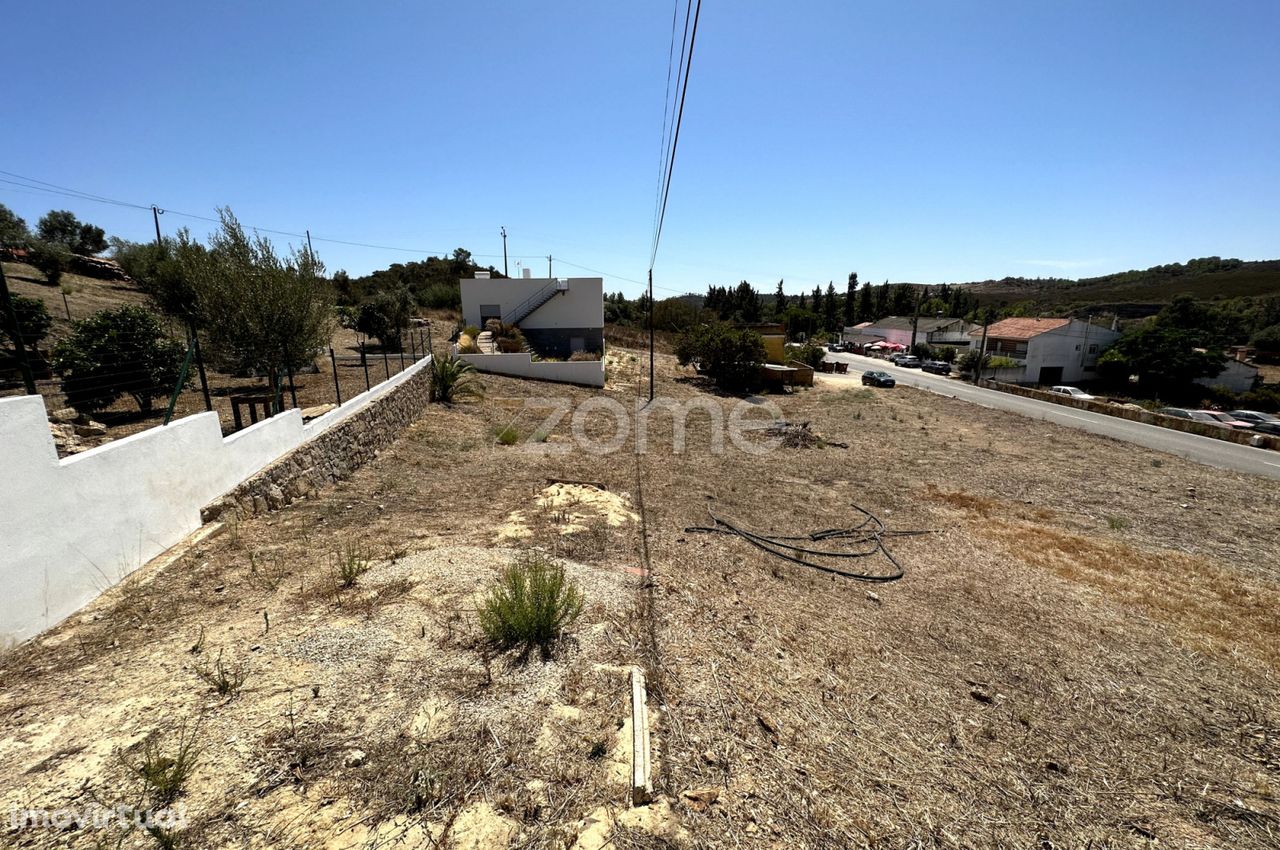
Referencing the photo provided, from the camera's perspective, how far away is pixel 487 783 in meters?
3.10

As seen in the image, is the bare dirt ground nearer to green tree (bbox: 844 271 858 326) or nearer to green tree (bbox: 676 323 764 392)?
green tree (bbox: 676 323 764 392)

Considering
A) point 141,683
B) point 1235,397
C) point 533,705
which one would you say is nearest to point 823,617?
point 533,705

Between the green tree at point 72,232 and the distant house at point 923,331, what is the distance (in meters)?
82.7

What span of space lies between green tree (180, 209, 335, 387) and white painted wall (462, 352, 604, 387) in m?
13.4

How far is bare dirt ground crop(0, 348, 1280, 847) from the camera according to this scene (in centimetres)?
298

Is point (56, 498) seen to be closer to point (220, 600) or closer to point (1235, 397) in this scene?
point (220, 600)

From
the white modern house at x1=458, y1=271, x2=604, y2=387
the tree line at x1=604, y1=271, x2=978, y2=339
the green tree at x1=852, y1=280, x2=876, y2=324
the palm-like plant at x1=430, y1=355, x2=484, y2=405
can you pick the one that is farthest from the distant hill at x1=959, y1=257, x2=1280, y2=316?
the palm-like plant at x1=430, y1=355, x2=484, y2=405

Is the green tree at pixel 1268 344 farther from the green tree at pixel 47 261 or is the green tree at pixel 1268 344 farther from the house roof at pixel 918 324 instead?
the green tree at pixel 47 261

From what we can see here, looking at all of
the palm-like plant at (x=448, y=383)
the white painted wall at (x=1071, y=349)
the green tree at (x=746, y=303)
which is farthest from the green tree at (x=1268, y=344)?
the palm-like plant at (x=448, y=383)

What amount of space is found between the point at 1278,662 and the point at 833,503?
6108mm

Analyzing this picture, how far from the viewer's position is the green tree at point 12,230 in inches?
1042

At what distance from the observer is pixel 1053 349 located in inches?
1777

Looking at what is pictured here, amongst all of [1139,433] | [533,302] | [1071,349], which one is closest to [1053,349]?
[1071,349]

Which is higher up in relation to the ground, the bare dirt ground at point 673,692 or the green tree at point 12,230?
the green tree at point 12,230
